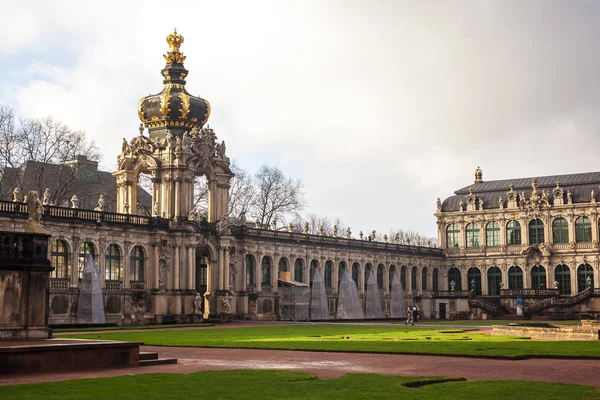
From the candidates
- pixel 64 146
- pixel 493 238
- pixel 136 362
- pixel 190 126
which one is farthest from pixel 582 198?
pixel 136 362

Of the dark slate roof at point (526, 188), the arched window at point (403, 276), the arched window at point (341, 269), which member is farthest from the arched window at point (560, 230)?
the arched window at point (341, 269)

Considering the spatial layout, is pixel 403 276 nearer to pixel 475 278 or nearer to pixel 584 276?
pixel 475 278

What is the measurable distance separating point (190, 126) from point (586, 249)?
166 ft

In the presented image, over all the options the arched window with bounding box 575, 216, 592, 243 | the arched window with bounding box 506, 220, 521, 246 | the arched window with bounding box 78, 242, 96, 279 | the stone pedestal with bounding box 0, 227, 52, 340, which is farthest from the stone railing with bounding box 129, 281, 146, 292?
the arched window with bounding box 575, 216, 592, 243

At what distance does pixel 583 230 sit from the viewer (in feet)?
355

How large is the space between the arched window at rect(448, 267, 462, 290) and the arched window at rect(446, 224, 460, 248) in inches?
121

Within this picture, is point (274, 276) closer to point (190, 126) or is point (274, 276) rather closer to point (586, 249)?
point (190, 126)

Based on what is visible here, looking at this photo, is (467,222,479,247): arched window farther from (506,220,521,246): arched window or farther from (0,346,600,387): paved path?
(0,346,600,387): paved path

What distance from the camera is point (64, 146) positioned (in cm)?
8275

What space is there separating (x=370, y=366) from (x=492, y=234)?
287ft

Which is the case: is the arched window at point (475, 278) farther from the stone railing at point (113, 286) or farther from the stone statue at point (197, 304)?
the stone railing at point (113, 286)

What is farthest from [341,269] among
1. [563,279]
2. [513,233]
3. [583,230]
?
[583,230]

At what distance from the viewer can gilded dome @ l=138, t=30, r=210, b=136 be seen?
3147 inches

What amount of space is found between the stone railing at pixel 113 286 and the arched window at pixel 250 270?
1648cm
